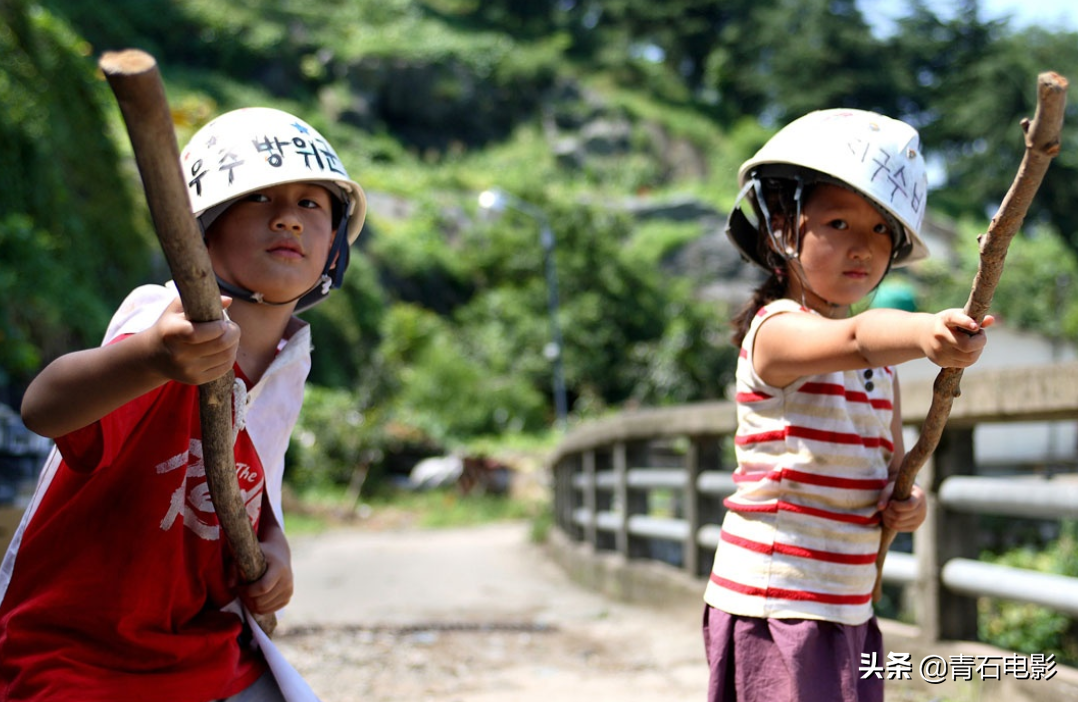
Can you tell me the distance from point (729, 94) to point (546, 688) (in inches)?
1876

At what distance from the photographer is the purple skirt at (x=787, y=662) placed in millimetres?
2172

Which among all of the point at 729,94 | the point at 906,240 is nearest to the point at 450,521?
the point at 906,240

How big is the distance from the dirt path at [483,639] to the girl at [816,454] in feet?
6.58

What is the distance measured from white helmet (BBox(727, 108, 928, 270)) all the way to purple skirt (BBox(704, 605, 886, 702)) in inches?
30.9

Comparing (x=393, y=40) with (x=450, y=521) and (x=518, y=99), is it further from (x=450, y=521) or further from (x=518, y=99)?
(x=450, y=521)

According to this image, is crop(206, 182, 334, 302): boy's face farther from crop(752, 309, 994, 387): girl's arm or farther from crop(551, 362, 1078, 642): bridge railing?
crop(551, 362, 1078, 642): bridge railing

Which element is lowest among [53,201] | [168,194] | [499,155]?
[168,194]

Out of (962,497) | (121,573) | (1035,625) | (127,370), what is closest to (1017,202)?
(127,370)

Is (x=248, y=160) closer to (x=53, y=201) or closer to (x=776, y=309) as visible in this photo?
(x=776, y=309)

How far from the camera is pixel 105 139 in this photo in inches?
435

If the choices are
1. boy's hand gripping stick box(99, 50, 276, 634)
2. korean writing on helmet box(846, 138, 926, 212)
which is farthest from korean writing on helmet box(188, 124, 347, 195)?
korean writing on helmet box(846, 138, 926, 212)

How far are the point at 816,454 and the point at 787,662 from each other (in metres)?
0.42

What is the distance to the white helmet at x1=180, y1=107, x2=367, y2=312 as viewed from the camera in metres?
1.95

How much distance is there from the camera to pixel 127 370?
4.94ft
